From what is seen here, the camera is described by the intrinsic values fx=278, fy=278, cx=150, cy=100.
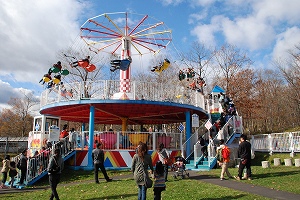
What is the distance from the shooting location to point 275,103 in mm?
44500

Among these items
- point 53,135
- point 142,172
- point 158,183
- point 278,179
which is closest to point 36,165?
point 53,135

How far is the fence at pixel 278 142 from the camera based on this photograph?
1767 centimetres

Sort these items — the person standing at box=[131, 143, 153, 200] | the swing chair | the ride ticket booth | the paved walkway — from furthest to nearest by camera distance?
the swing chair
the ride ticket booth
the paved walkway
the person standing at box=[131, 143, 153, 200]

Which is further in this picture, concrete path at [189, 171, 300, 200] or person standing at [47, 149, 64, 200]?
person standing at [47, 149, 64, 200]

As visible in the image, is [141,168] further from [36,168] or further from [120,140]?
[120,140]

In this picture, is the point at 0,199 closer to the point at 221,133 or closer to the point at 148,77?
the point at 221,133

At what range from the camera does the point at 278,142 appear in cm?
1900

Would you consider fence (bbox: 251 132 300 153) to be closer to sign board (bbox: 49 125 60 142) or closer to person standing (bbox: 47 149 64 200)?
sign board (bbox: 49 125 60 142)

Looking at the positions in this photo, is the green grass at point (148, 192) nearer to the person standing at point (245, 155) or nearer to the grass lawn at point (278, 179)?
the grass lawn at point (278, 179)

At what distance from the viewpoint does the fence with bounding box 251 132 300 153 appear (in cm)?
1767

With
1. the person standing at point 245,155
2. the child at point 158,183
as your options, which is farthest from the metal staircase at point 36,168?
the person standing at point 245,155

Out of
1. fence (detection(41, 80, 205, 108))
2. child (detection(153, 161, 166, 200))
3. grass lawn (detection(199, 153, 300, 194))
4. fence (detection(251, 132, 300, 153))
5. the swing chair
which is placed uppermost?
the swing chair

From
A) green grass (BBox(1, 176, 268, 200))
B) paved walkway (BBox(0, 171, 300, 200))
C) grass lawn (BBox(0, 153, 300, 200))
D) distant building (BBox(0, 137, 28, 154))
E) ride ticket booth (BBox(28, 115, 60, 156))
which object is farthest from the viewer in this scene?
distant building (BBox(0, 137, 28, 154))

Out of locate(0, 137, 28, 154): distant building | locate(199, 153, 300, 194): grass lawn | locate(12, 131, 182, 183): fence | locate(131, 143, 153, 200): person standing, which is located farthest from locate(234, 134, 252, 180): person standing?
locate(0, 137, 28, 154): distant building
